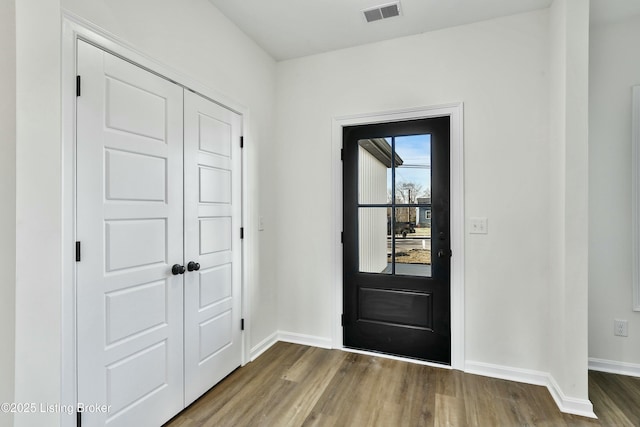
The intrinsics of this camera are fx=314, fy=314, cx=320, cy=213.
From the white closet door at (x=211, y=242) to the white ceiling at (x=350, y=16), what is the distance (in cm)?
77

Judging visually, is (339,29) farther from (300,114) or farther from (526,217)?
(526,217)

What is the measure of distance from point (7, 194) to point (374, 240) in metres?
2.40

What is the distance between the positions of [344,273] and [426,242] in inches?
31.5

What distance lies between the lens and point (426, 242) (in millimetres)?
2680

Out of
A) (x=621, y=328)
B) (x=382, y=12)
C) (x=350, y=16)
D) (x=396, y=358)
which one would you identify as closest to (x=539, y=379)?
(x=621, y=328)

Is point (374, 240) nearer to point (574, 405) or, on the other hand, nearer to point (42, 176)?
point (574, 405)

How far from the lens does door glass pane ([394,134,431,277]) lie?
2688 millimetres

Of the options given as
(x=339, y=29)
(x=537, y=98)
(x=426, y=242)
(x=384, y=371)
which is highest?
(x=339, y=29)

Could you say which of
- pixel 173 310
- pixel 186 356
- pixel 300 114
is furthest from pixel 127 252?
pixel 300 114

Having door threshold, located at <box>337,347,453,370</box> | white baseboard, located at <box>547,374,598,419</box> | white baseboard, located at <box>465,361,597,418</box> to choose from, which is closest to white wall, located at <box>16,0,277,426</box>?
door threshold, located at <box>337,347,453,370</box>

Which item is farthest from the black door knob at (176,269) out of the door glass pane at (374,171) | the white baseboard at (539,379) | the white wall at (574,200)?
the white wall at (574,200)

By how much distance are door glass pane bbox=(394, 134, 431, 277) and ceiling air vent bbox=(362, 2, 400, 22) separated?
949 millimetres

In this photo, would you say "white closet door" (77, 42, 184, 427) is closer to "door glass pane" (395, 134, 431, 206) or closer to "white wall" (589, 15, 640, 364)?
"door glass pane" (395, 134, 431, 206)

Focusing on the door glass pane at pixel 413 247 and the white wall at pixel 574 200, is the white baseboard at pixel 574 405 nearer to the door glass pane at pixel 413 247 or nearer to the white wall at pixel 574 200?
the white wall at pixel 574 200
